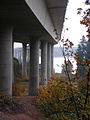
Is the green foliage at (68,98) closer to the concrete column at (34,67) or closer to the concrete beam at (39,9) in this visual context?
the concrete beam at (39,9)

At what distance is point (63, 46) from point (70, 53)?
210 mm

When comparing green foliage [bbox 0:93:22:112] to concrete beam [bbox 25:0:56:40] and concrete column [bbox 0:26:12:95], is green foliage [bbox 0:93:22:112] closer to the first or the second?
concrete column [bbox 0:26:12:95]

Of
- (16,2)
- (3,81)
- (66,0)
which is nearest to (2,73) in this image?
(3,81)

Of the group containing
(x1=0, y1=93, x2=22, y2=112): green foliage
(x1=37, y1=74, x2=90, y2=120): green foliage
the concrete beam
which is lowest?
(x1=0, y1=93, x2=22, y2=112): green foliage

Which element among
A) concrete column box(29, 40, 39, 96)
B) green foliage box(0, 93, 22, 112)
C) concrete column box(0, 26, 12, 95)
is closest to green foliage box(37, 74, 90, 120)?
green foliage box(0, 93, 22, 112)

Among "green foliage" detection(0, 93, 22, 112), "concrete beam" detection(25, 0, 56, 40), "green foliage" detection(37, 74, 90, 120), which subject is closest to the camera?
"green foliage" detection(37, 74, 90, 120)

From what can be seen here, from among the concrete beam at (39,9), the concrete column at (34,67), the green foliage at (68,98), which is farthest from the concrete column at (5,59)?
the concrete column at (34,67)

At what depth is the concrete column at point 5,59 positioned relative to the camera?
2197 centimetres

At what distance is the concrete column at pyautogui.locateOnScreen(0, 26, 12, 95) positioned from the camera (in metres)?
22.0

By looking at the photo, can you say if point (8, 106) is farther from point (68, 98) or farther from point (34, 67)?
point (34, 67)

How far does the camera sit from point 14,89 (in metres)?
32.8

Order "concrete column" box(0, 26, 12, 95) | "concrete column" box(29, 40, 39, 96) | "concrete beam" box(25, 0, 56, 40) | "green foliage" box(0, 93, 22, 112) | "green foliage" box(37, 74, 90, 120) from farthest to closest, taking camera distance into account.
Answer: "concrete column" box(29, 40, 39, 96) < "concrete column" box(0, 26, 12, 95) < "green foliage" box(0, 93, 22, 112) < "concrete beam" box(25, 0, 56, 40) < "green foliage" box(37, 74, 90, 120)

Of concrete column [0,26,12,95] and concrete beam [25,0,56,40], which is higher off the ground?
concrete beam [25,0,56,40]

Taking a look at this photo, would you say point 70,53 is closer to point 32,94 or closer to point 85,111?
point 85,111
